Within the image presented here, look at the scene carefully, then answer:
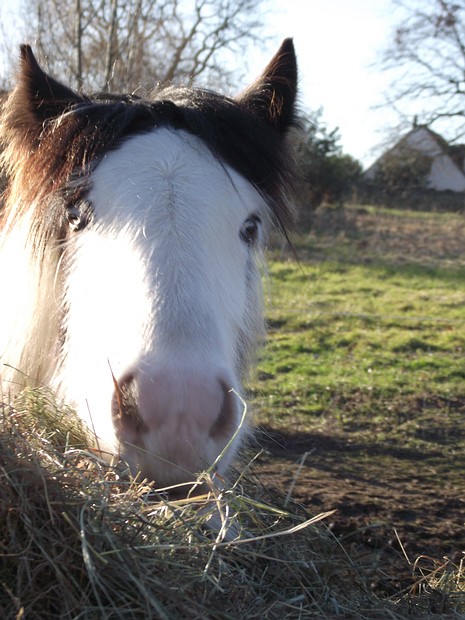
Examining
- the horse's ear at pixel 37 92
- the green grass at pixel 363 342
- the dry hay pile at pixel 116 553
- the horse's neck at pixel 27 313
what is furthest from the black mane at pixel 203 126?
the dry hay pile at pixel 116 553

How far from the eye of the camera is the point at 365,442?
5.35 m

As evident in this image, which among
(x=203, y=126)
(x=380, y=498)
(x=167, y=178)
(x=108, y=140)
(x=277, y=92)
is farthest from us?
(x=380, y=498)

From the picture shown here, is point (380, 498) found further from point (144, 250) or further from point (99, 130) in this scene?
point (99, 130)

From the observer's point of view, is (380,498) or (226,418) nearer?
(226,418)

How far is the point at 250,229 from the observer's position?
2.83 metres

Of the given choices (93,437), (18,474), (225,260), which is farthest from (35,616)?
(225,260)

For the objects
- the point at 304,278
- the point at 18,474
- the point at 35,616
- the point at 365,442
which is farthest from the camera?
the point at 304,278

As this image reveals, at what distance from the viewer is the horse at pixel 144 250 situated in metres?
1.90

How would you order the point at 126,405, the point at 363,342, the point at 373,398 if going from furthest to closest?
the point at 363,342
the point at 373,398
the point at 126,405

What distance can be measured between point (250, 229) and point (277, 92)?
916mm

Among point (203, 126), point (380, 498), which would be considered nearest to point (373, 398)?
point (380, 498)

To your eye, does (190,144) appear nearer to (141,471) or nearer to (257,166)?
(257,166)

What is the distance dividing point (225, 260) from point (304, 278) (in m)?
11.3

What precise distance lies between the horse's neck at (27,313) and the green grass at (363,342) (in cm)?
155
